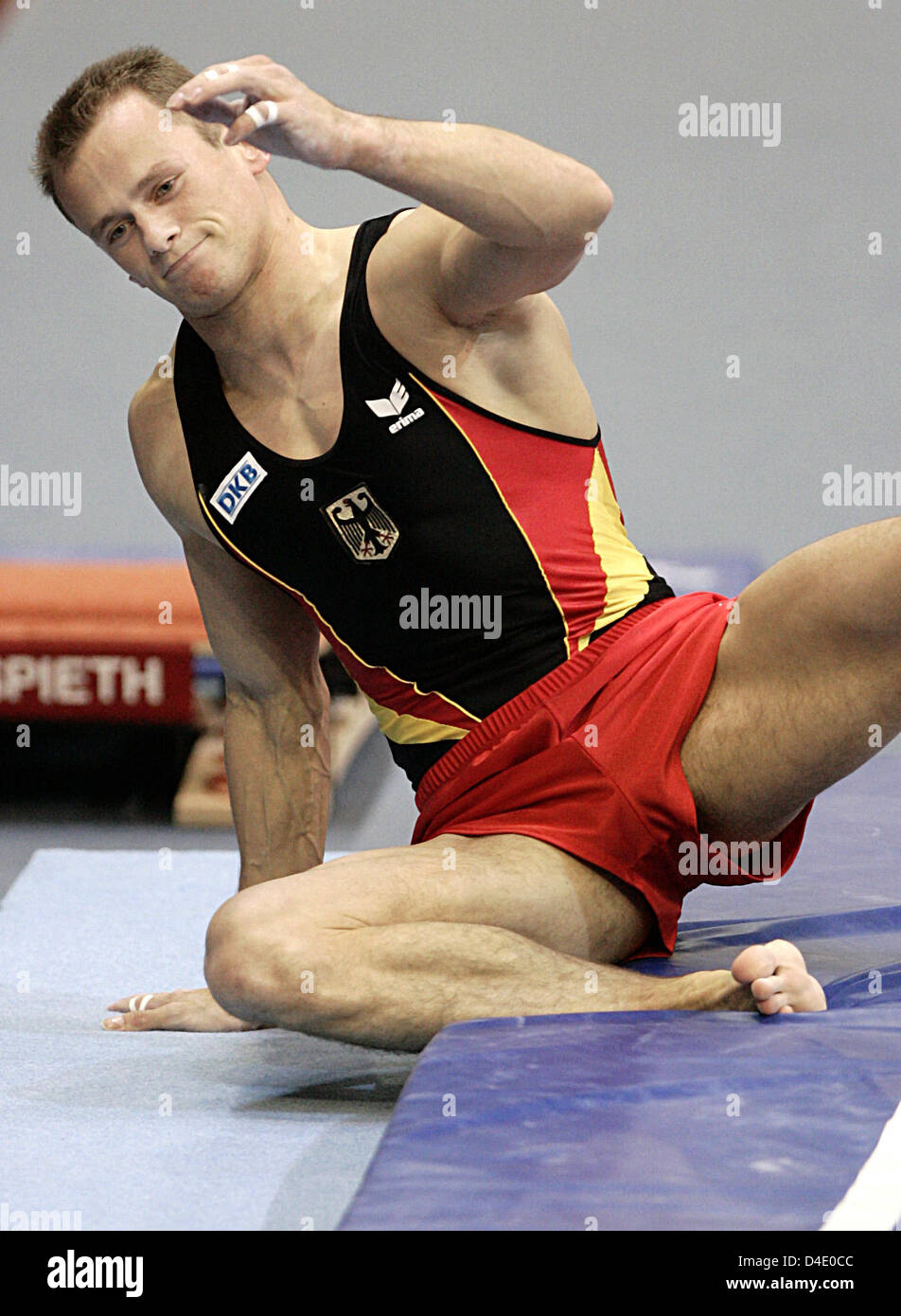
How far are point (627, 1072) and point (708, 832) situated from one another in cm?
50

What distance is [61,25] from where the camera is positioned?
6.25 metres

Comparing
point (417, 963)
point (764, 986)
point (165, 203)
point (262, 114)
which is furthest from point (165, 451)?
point (764, 986)

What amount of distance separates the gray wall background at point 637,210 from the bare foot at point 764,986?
4.27 metres

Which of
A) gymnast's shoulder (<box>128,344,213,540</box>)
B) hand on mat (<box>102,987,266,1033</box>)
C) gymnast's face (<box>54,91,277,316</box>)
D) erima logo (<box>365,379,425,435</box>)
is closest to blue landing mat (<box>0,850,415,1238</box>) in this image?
hand on mat (<box>102,987,266,1033</box>)

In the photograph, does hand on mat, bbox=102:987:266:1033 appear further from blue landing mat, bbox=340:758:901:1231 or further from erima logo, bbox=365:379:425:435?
erima logo, bbox=365:379:425:435

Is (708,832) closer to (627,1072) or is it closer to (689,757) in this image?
(689,757)

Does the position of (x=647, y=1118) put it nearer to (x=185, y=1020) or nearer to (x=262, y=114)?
(x=185, y=1020)

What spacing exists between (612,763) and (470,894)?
Result: 0.79ft

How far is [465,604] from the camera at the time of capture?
196 cm

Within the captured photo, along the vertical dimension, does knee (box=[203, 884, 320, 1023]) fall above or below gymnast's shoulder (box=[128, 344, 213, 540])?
below

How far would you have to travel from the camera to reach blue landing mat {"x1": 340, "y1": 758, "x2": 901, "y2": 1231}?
1.25 metres

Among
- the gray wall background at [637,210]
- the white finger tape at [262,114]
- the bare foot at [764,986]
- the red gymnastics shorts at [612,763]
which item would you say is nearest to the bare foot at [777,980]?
the bare foot at [764,986]

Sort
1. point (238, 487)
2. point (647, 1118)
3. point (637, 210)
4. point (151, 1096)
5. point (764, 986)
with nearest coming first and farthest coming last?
point (647, 1118)
point (764, 986)
point (151, 1096)
point (238, 487)
point (637, 210)
